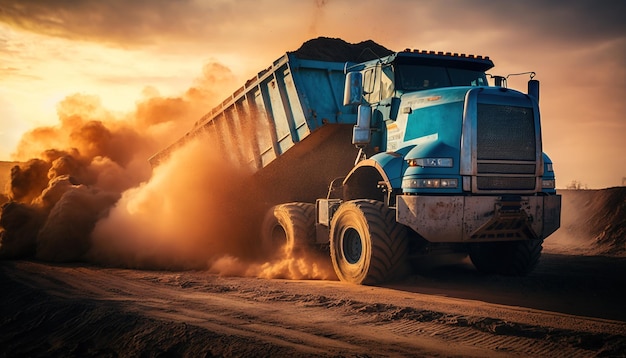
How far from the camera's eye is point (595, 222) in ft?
56.1

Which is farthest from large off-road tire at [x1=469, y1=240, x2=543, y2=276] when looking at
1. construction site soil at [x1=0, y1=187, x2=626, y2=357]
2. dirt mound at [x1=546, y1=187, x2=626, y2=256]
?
dirt mound at [x1=546, y1=187, x2=626, y2=256]

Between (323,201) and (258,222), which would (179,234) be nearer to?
(258,222)

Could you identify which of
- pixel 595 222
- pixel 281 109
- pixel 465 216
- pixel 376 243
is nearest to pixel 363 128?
pixel 376 243

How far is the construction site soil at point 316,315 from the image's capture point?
539 cm

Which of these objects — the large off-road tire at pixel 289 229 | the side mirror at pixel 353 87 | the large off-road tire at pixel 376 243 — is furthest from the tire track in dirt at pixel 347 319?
the side mirror at pixel 353 87

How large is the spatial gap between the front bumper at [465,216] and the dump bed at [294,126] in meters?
3.04

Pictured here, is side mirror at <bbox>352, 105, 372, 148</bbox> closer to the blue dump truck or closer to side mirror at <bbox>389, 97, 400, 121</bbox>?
the blue dump truck

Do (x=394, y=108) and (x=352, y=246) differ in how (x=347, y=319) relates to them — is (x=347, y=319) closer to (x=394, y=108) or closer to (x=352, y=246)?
(x=352, y=246)

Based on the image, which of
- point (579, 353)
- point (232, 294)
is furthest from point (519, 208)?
point (232, 294)

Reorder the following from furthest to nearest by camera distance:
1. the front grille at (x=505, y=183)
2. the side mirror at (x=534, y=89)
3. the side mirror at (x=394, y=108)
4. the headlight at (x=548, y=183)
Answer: the side mirror at (x=394, y=108), the side mirror at (x=534, y=89), the headlight at (x=548, y=183), the front grille at (x=505, y=183)

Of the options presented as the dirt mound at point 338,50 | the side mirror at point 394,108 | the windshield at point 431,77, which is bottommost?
the side mirror at point 394,108

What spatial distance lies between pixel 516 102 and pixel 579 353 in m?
4.56

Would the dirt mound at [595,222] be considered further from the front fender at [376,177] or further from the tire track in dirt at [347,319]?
the tire track in dirt at [347,319]

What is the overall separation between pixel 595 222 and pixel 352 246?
11107 millimetres
